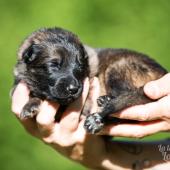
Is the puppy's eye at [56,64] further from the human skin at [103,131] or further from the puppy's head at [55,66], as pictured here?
the human skin at [103,131]

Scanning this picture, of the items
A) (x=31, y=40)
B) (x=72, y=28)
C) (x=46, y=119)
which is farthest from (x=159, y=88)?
(x=72, y=28)

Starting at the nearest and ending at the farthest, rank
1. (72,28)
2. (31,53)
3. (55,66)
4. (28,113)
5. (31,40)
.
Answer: (28,113) → (55,66) → (31,53) → (31,40) → (72,28)

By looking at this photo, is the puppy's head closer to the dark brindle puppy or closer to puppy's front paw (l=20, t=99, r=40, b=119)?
the dark brindle puppy

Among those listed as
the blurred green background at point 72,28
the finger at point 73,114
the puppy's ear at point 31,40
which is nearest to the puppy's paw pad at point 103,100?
the finger at point 73,114

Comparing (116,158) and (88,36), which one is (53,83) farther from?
(88,36)

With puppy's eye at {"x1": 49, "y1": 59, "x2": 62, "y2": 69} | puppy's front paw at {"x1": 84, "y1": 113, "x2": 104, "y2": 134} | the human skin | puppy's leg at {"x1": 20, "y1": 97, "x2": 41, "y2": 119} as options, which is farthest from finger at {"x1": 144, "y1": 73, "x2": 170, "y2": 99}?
puppy's leg at {"x1": 20, "y1": 97, "x2": 41, "y2": 119}

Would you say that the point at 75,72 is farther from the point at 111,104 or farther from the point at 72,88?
the point at 111,104
